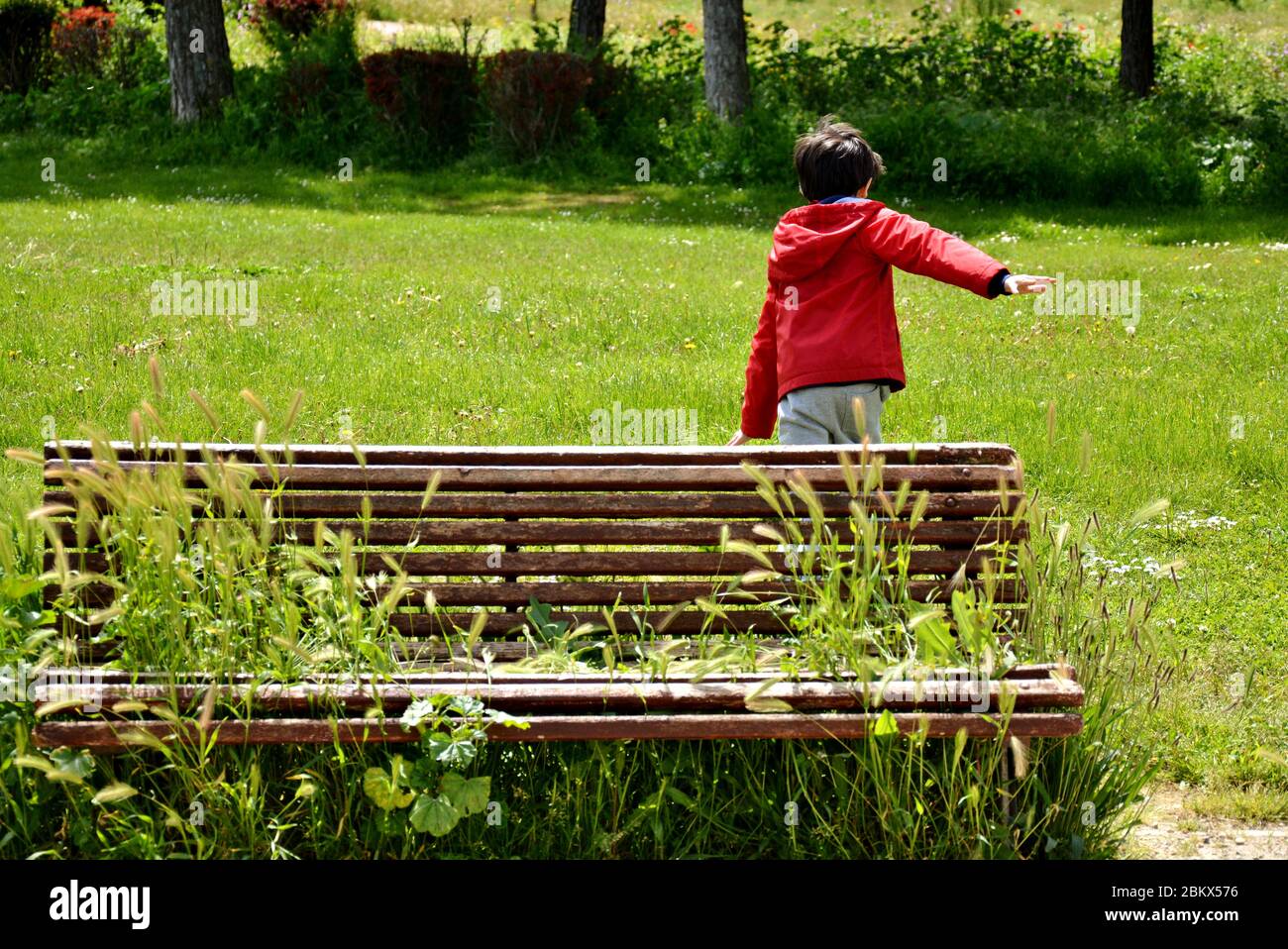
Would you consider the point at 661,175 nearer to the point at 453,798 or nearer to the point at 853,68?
the point at 853,68

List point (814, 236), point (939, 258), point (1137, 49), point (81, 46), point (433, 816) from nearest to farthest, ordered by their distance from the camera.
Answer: point (433, 816), point (939, 258), point (814, 236), point (1137, 49), point (81, 46)

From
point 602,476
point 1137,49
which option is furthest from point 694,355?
point 1137,49

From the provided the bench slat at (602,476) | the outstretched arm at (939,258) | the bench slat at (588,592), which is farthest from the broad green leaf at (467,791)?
the outstretched arm at (939,258)

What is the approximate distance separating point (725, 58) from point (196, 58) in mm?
6959

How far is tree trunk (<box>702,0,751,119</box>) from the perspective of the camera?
1853 cm

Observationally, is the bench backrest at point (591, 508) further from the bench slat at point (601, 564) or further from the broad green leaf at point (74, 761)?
the broad green leaf at point (74, 761)

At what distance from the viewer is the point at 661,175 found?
60.2 ft

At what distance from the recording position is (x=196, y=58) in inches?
751

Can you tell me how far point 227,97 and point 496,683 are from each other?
701 inches

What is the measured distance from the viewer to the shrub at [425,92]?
18641 millimetres

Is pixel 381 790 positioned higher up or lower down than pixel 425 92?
lower down

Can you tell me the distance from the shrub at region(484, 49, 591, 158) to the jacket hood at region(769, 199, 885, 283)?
551 inches

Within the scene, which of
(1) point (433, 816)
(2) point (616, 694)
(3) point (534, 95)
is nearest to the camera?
(1) point (433, 816)

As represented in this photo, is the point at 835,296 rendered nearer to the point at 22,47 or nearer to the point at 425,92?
the point at 425,92
